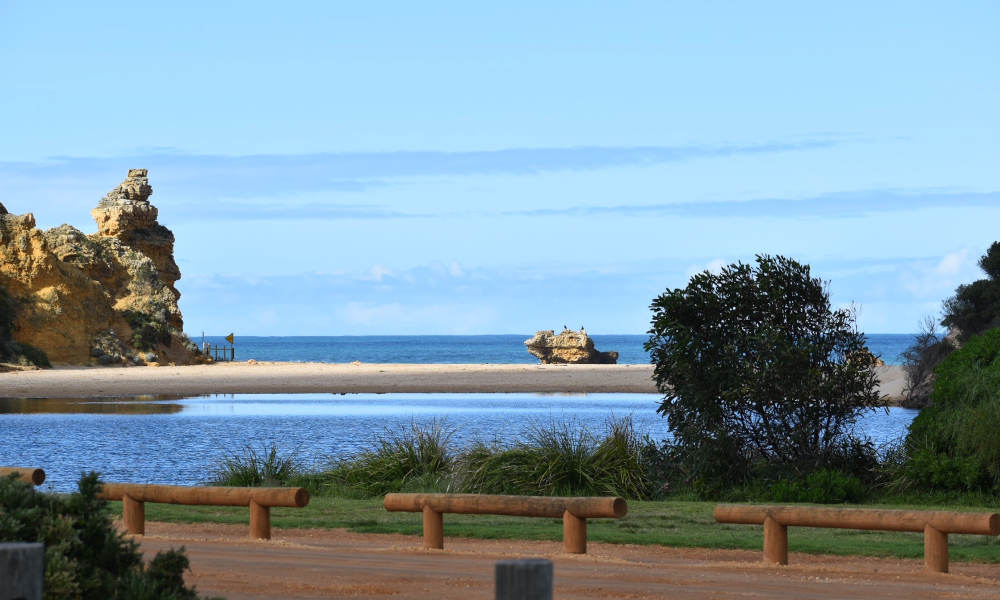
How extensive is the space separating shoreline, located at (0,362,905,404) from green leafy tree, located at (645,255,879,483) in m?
33.2

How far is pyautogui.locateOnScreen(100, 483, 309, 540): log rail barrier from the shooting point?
12242 millimetres

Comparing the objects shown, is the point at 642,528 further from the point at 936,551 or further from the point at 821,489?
the point at 936,551

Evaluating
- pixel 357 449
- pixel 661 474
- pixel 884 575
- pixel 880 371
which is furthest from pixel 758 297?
pixel 880 371

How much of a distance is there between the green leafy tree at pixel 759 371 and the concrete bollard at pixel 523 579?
1323 cm

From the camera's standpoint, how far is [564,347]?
85625 millimetres

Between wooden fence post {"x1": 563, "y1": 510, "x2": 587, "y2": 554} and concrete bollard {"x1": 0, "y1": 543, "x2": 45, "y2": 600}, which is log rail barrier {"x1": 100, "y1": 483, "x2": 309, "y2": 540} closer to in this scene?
wooden fence post {"x1": 563, "y1": 510, "x2": 587, "y2": 554}

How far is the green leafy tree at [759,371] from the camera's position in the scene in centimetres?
1742

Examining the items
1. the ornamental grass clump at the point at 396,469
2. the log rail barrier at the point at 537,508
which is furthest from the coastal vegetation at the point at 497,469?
the log rail barrier at the point at 537,508

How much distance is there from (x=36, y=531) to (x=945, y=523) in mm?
7404

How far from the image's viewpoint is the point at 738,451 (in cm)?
1770

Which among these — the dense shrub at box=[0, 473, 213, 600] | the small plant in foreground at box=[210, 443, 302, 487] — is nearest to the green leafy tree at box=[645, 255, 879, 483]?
the small plant in foreground at box=[210, 443, 302, 487]

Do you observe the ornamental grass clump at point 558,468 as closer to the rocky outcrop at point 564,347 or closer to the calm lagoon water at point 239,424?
the calm lagoon water at point 239,424

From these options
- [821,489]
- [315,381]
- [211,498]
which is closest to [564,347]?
[315,381]

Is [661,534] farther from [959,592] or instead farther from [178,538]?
[178,538]
